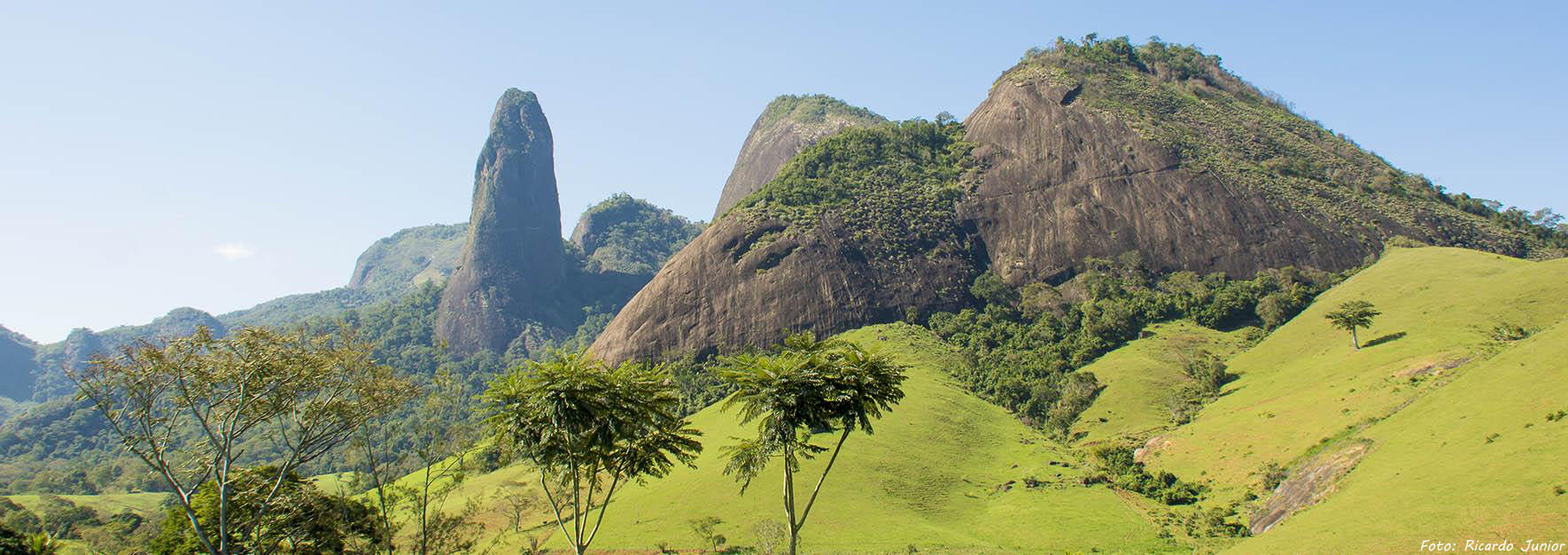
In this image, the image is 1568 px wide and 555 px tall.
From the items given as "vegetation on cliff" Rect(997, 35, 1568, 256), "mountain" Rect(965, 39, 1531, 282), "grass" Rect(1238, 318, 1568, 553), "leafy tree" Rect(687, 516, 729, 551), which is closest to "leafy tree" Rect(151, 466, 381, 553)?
"leafy tree" Rect(687, 516, 729, 551)

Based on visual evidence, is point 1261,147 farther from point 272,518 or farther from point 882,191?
point 272,518

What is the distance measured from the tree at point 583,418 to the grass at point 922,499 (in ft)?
77.7

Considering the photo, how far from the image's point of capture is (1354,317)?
69.5 m

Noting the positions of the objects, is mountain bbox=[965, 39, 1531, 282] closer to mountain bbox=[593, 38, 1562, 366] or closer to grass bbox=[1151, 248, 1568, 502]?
mountain bbox=[593, 38, 1562, 366]

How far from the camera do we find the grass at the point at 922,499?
1954 inches

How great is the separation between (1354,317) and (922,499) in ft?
143

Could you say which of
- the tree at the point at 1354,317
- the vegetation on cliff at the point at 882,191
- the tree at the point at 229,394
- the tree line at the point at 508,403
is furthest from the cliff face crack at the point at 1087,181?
the tree at the point at 229,394

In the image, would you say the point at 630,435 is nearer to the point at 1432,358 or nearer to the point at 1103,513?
the point at 1103,513

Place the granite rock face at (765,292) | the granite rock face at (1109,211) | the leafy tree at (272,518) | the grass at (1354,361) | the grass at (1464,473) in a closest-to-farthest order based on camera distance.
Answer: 1. the grass at (1464,473)
2. the leafy tree at (272,518)
3. the grass at (1354,361)
4. the granite rock face at (765,292)
5. the granite rock face at (1109,211)

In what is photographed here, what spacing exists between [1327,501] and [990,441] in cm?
3402

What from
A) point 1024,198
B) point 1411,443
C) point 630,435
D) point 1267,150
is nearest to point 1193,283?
point 1024,198

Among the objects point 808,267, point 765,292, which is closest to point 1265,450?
point 808,267

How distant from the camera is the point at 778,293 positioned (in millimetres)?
104000

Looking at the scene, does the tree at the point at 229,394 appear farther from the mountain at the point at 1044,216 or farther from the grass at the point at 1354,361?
the mountain at the point at 1044,216
